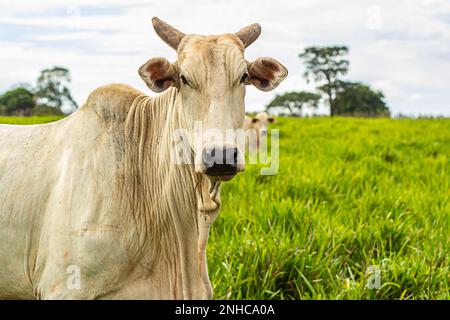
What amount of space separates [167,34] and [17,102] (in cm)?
1434

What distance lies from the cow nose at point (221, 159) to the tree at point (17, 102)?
13124mm

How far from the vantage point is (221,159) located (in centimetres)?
197

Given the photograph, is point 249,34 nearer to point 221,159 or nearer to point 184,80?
point 184,80

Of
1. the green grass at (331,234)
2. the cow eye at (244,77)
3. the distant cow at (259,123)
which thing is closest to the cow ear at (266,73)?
the cow eye at (244,77)

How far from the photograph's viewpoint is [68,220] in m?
2.37

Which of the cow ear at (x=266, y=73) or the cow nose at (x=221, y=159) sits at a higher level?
the cow ear at (x=266, y=73)

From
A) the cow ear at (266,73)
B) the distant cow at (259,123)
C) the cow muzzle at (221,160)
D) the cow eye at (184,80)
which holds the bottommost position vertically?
the cow muzzle at (221,160)

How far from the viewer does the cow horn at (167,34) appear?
237 centimetres

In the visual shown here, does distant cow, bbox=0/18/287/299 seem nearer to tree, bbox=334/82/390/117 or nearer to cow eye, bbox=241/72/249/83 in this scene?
cow eye, bbox=241/72/249/83

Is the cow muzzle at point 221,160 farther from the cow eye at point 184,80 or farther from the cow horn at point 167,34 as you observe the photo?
the cow horn at point 167,34

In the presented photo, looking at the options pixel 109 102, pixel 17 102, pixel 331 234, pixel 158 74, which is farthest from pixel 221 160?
pixel 17 102

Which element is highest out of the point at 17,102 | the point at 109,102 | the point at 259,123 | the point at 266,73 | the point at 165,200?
the point at 17,102
